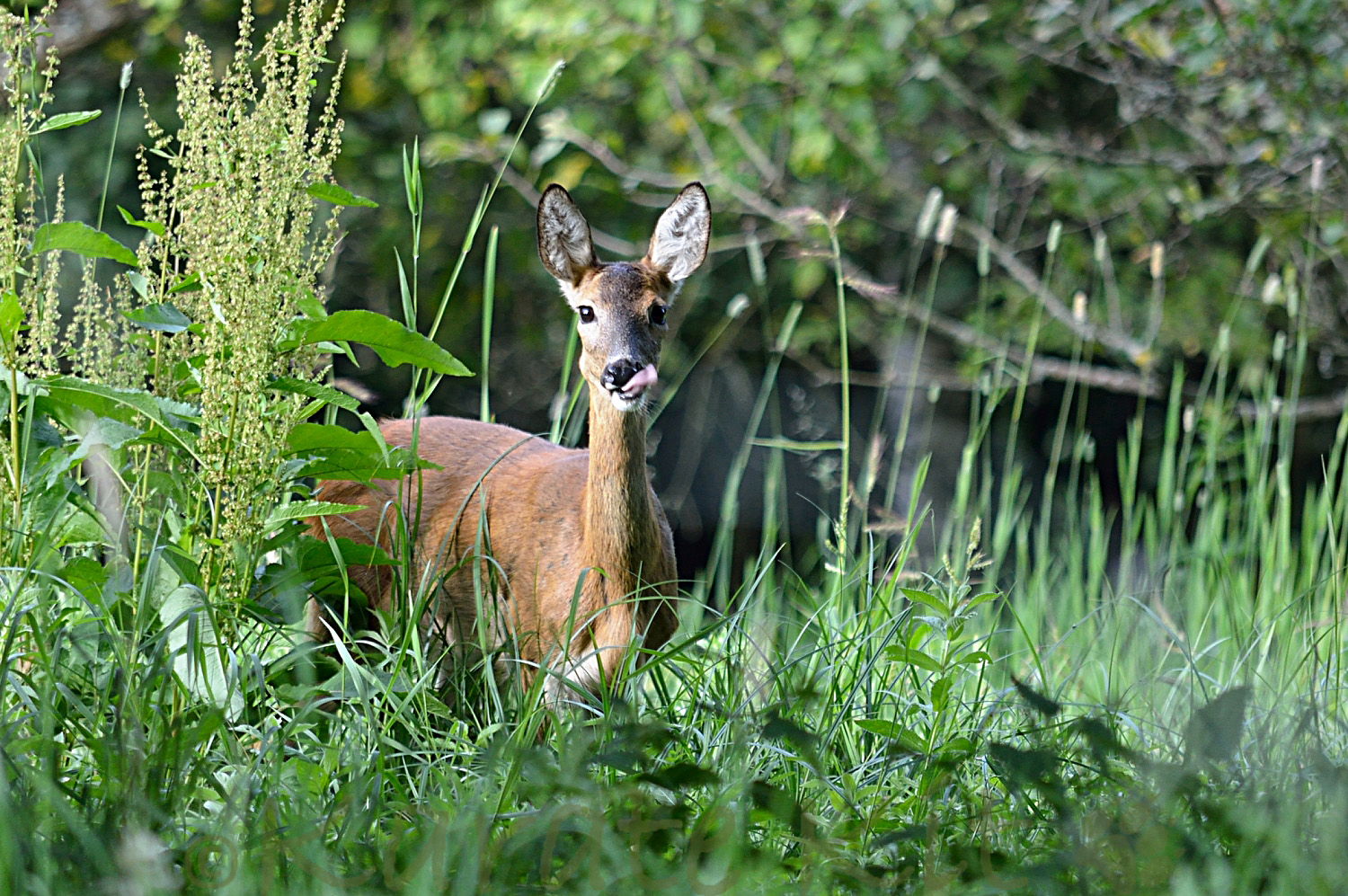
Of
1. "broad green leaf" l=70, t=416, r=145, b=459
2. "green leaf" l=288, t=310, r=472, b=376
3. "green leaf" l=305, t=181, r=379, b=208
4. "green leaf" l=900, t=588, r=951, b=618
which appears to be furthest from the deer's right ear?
"green leaf" l=900, t=588, r=951, b=618

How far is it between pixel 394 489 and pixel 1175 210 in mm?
5054

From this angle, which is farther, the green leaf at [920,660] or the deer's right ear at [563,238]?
the deer's right ear at [563,238]

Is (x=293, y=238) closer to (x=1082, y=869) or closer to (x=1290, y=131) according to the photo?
(x=1082, y=869)

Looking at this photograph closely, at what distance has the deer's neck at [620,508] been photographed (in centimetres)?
313

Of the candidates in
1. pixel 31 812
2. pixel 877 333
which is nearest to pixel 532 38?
pixel 877 333

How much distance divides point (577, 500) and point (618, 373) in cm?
45

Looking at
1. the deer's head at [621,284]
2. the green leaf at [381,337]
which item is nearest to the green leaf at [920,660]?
the green leaf at [381,337]

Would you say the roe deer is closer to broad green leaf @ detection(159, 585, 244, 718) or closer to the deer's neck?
the deer's neck

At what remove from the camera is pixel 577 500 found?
3.42 meters

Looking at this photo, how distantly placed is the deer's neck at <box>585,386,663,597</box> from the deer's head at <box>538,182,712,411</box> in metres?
0.09

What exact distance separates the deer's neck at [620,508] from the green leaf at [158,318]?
1005 millimetres

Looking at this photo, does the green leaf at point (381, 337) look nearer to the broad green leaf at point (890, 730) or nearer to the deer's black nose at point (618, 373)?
the deer's black nose at point (618, 373)

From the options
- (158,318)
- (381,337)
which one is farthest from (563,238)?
(158,318)

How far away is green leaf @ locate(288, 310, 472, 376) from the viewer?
8.11 feet
